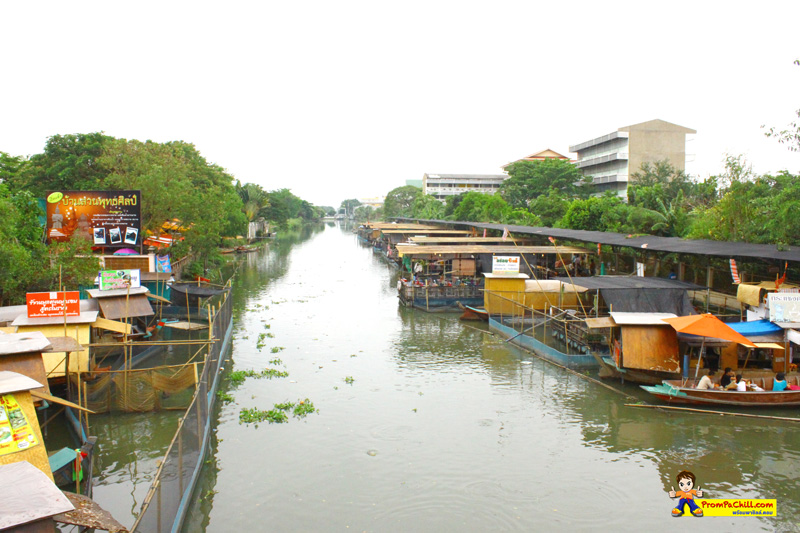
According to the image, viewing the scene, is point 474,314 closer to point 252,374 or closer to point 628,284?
point 628,284

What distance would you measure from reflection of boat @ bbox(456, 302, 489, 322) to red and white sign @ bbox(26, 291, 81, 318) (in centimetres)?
1607

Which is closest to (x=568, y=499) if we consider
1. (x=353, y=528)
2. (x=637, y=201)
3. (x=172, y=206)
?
(x=353, y=528)

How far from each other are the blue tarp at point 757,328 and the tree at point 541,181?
5642 cm

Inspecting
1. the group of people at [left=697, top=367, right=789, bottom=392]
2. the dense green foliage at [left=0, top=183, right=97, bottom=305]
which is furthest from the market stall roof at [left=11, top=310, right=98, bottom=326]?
the group of people at [left=697, top=367, right=789, bottom=392]

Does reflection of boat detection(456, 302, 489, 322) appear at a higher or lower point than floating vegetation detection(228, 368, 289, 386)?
higher

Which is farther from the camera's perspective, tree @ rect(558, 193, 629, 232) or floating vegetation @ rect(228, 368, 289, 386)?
tree @ rect(558, 193, 629, 232)

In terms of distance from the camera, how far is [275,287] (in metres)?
37.6

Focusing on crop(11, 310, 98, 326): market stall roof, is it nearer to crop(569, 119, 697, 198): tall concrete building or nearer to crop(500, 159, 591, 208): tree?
crop(500, 159, 591, 208): tree

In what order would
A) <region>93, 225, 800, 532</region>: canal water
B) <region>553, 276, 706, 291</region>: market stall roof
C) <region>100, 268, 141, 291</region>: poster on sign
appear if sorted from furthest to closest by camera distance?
1. <region>553, 276, 706, 291</region>: market stall roof
2. <region>100, 268, 141, 291</region>: poster on sign
3. <region>93, 225, 800, 532</region>: canal water

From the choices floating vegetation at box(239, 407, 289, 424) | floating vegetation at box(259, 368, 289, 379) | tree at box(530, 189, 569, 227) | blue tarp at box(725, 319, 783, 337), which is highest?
tree at box(530, 189, 569, 227)

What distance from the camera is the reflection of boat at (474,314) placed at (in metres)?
25.2

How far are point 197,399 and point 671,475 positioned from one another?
350 inches

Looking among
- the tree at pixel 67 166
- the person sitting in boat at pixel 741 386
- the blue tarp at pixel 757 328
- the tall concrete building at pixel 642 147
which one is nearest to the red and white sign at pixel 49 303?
the person sitting in boat at pixel 741 386

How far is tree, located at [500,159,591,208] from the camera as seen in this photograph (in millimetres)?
72750
